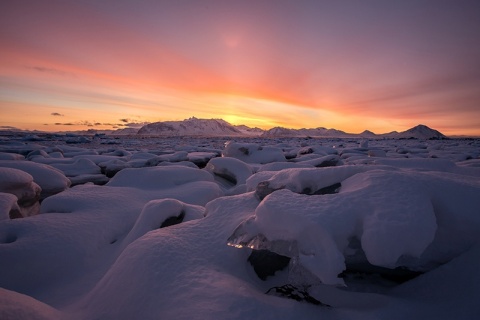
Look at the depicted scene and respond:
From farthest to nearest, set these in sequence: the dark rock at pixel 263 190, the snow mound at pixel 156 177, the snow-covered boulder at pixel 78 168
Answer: the snow-covered boulder at pixel 78 168 < the snow mound at pixel 156 177 < the dark rock at pixel 263 190

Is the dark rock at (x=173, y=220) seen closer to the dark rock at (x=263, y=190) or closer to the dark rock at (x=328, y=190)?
the dark rock at (x=263, y=190)

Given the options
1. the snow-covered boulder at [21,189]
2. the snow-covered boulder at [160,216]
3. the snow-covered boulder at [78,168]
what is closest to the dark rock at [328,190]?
the snow-covered boulder at [160,216]

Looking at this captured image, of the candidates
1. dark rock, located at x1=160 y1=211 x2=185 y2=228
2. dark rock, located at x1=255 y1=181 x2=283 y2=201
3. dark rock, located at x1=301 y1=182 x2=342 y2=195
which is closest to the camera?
dark rock, located at x1=301 y1=182 x2=342 y2=195

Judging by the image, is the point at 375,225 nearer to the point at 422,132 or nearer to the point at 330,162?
the point at 330,162

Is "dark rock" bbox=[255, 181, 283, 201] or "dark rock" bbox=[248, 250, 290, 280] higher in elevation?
"dark rock" bbox=[255, 181, 283, 201]

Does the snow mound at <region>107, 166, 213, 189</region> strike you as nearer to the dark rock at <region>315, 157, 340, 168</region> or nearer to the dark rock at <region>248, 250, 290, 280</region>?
the dark rock at <region>315, 157, 340, 168</region>

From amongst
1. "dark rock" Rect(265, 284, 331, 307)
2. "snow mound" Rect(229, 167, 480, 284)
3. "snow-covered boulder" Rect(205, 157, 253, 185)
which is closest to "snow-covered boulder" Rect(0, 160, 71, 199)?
"snow-covered boulder" Rect(205, 157, 253, 185)

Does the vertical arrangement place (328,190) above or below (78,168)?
above

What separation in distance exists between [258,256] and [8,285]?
2.43 m

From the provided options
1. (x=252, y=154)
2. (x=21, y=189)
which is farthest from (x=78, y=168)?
(x=252, y=154)

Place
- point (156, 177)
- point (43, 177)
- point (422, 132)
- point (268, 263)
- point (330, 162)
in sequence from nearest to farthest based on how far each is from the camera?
point (268, 263) < point (43, 177) < point (156, 177) < point (330, 162) < point (422, 132)

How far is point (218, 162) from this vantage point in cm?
680

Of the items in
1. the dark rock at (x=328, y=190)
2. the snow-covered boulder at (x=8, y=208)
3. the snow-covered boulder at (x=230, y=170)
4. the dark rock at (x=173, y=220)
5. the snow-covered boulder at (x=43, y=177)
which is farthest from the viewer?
the snow-covered boulder at (x=230, y=170)

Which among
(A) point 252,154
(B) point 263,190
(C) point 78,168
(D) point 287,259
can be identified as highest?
(B) point 263,190
